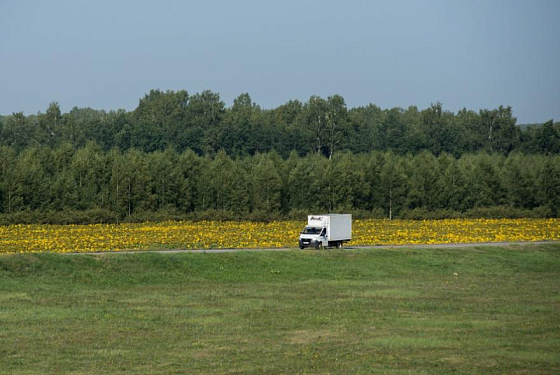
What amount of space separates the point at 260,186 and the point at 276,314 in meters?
92.4

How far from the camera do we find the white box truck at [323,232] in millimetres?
74000

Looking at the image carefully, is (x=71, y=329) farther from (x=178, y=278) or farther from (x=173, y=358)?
(x=178, y=278)

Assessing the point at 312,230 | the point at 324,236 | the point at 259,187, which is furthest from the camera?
the point at 259,187

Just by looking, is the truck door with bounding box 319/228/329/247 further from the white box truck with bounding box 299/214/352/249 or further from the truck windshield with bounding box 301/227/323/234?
the truck windshield with bounding box 301/227/323/234

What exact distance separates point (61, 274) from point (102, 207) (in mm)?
71071

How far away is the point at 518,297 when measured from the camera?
46.7m

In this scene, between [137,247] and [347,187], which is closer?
[137,247]

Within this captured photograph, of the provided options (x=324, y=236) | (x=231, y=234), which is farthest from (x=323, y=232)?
(x=231, y=234)

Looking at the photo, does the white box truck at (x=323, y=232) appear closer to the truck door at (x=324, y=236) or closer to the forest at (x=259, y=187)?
the truck door at (x=324, y=236)

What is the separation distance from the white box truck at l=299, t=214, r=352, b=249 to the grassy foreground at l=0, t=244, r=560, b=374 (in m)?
6.54

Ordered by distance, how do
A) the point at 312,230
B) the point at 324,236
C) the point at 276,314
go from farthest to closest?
the point at 312,230 → the point at 324,236 → the point at 276,314

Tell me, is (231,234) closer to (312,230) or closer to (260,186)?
(312,230)

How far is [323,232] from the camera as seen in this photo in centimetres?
7469

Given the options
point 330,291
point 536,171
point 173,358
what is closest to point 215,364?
point 173,358
